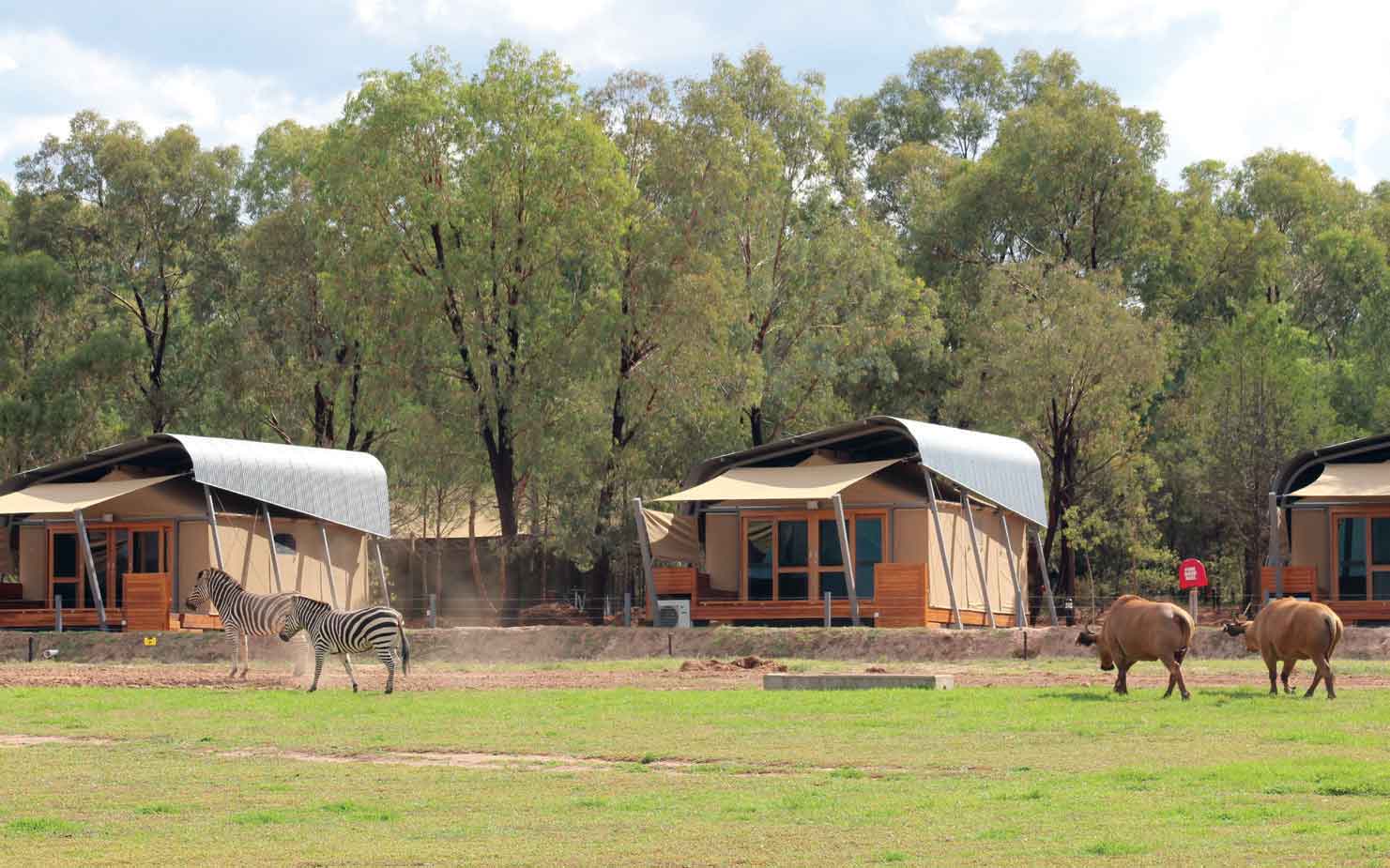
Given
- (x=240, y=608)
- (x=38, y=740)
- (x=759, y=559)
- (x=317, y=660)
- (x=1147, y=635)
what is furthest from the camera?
(x=759, y=559)

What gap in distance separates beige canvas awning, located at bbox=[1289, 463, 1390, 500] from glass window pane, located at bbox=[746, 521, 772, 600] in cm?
983

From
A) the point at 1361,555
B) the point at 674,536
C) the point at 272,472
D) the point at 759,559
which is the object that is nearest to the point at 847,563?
the point at 759,559

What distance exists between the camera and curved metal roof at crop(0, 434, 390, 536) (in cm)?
3866

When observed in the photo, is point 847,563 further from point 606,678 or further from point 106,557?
point 106,557

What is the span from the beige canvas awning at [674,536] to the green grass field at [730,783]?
1631 centimetres

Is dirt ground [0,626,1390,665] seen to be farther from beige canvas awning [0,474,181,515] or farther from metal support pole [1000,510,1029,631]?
metal support pole [1000,510,1029,631]

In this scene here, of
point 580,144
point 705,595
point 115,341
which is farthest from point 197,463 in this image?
point 115,341

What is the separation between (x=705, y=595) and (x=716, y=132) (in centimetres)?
1398

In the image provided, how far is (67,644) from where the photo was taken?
36.0 metres

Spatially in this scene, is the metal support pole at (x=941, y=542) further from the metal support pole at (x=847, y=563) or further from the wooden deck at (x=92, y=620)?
the wooden deck at (x=92, y=620)

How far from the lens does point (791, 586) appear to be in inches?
1511

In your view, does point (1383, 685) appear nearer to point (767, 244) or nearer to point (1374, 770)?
point (1374, 770)

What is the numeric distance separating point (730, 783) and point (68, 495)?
2736 centimetres

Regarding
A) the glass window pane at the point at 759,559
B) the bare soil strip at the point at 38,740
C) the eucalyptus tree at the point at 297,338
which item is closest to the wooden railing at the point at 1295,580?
the glass window pane at the point at 759,559
